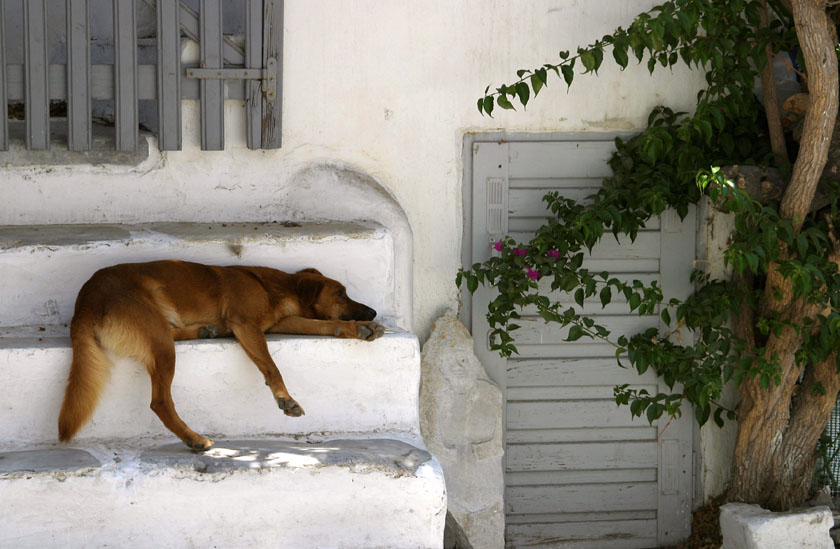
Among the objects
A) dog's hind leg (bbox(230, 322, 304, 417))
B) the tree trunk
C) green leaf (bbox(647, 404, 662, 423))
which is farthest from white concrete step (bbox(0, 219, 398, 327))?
the tree trunk

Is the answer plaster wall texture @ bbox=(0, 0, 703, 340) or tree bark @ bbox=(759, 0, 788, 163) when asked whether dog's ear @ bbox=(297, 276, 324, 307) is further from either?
tree bark @ bbox=(759, 0, 788, 163)

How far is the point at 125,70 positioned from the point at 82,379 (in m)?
1.69

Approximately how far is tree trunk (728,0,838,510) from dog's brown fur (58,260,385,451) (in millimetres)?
2198

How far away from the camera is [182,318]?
4.14m

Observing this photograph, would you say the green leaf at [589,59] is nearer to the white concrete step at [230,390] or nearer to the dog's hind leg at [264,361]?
the white concrete step at [230,390]

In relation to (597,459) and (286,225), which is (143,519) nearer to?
(286,225)

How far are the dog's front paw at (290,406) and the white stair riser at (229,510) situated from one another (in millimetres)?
257

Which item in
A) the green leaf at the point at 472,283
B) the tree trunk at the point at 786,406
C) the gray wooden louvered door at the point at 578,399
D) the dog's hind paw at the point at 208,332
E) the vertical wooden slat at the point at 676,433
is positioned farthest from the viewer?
the vertical wooden slat at the point at 676,433

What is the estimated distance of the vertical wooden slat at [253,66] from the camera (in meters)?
4.91

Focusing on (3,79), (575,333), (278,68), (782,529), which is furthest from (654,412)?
(3,79)

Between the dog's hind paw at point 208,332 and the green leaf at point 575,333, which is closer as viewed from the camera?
the dog's hind paw at point 208,332

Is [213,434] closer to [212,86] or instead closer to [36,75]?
[212,86]

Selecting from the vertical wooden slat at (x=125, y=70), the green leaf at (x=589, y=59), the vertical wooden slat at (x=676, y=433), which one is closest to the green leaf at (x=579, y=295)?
the vertical wooden slat at (x=676, y=433)

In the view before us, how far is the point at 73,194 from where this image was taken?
4953 millimetres
